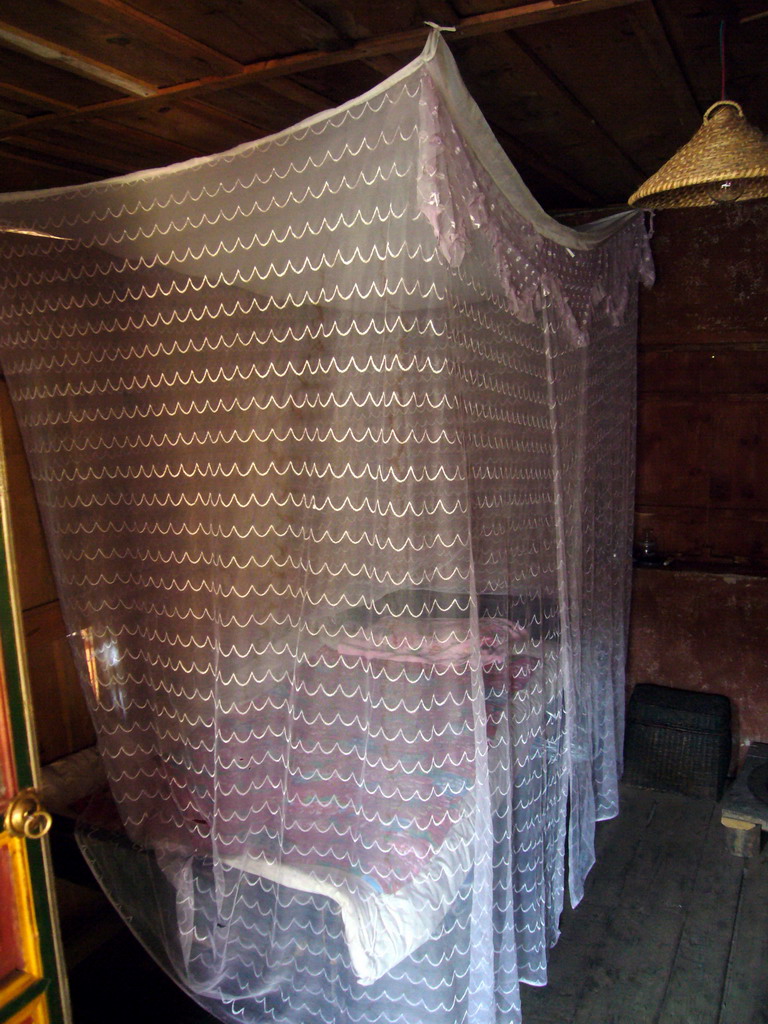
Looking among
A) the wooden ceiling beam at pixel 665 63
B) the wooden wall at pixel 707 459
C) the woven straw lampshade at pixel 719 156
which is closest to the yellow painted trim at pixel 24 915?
the woven straw lampshade at pixel 719 156

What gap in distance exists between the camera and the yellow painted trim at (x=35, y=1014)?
1.21m

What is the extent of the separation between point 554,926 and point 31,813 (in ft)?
5.40

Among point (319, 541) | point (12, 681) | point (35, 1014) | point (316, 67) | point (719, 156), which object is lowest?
point (35, 1014)

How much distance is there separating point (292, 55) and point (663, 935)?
8.44 feet

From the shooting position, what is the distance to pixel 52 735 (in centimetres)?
245

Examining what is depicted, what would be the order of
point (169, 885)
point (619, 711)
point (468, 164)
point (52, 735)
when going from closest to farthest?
point (468, 164), point (169, 885), point (52, 735), point (619, 711)

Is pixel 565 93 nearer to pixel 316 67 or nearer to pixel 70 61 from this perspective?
pixel 316 67

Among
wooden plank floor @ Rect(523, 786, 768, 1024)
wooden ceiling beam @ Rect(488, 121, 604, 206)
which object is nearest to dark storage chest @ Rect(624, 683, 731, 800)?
wooden plank floor @ Rect(523, 786, 768, 1024)

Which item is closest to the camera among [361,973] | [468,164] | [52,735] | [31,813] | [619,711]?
[31,813]

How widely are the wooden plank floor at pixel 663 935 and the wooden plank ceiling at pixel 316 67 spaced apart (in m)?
2.34

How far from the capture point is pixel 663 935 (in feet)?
7.75

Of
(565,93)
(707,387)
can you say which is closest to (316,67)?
(565,93)

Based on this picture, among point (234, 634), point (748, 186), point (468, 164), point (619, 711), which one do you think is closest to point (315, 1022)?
point (234, 634)

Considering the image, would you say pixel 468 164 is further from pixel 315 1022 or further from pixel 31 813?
pixel 315 1022
